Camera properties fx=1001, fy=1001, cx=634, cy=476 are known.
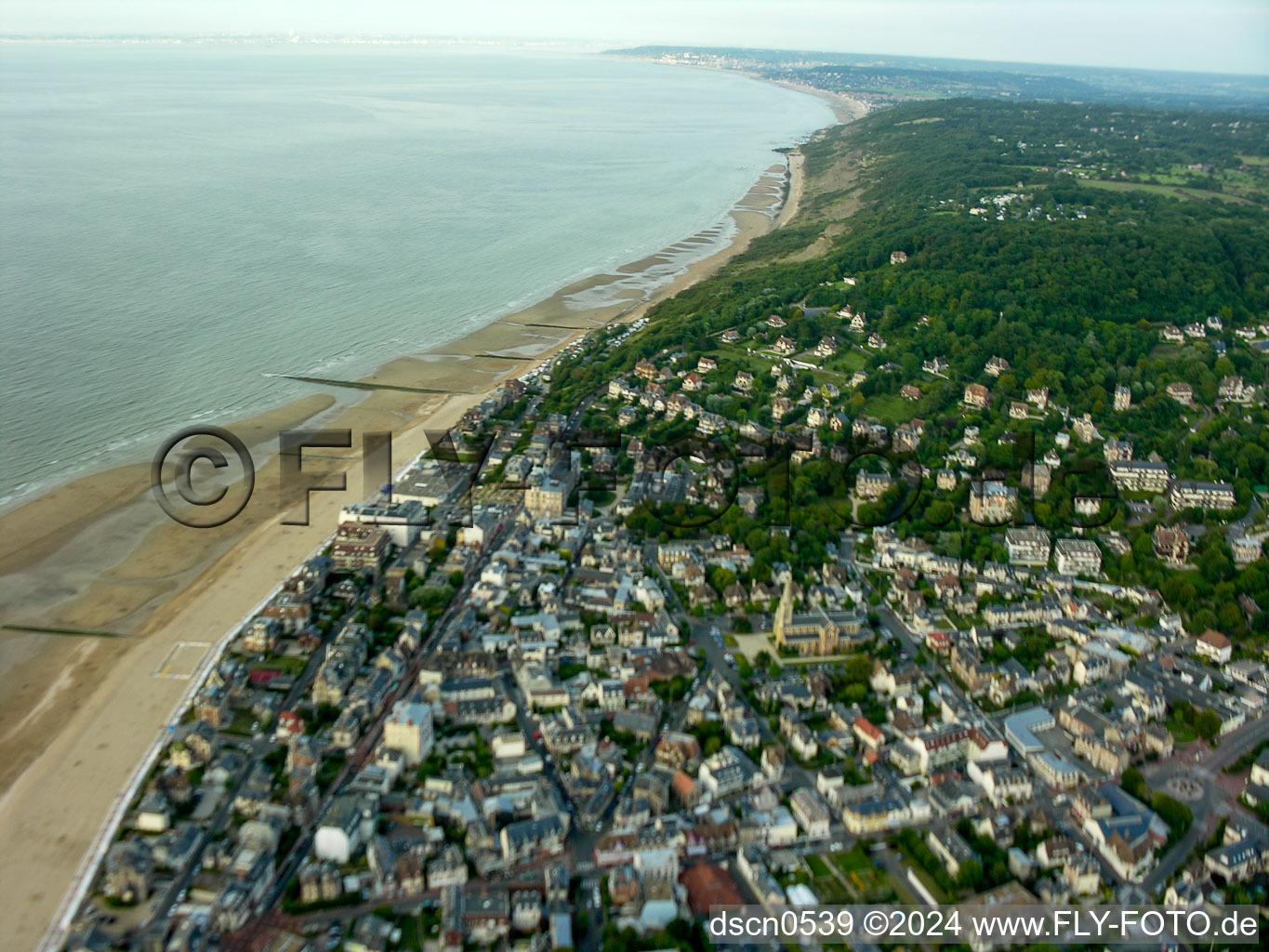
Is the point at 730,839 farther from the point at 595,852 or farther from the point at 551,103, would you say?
the point at 551,103

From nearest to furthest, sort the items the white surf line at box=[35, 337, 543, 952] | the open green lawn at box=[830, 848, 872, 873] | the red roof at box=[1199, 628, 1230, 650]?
the white surf line at box=[35, 337, 543, 952]
the open green lawn at box=[830, 848, 872, 873]
the red roof at box=[1199, 628, 1230, 650]

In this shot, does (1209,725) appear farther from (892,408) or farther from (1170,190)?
(1170,190)

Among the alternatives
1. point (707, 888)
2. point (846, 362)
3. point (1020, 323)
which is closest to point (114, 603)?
point (707, 888)

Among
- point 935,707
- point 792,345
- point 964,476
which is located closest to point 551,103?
point 792,345

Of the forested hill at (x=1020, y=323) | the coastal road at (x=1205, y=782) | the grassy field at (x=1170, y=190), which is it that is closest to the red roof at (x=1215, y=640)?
the forested hill at (x=1020, y=323)

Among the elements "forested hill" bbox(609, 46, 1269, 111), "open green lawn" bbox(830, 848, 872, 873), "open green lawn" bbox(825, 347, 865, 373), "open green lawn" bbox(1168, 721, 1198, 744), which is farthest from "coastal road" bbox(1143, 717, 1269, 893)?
"forested hill" bbox(609, 46, 1269, 111)

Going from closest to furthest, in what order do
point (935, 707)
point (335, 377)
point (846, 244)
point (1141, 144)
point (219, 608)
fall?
point (935, 707) < point (219, 608) < point (335, 377) < point (846, 244) < point (1141, 144)

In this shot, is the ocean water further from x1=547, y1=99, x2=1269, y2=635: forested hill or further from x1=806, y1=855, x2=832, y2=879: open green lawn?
x1=806, y1=855, x2=832, y2=879: open green lawn
